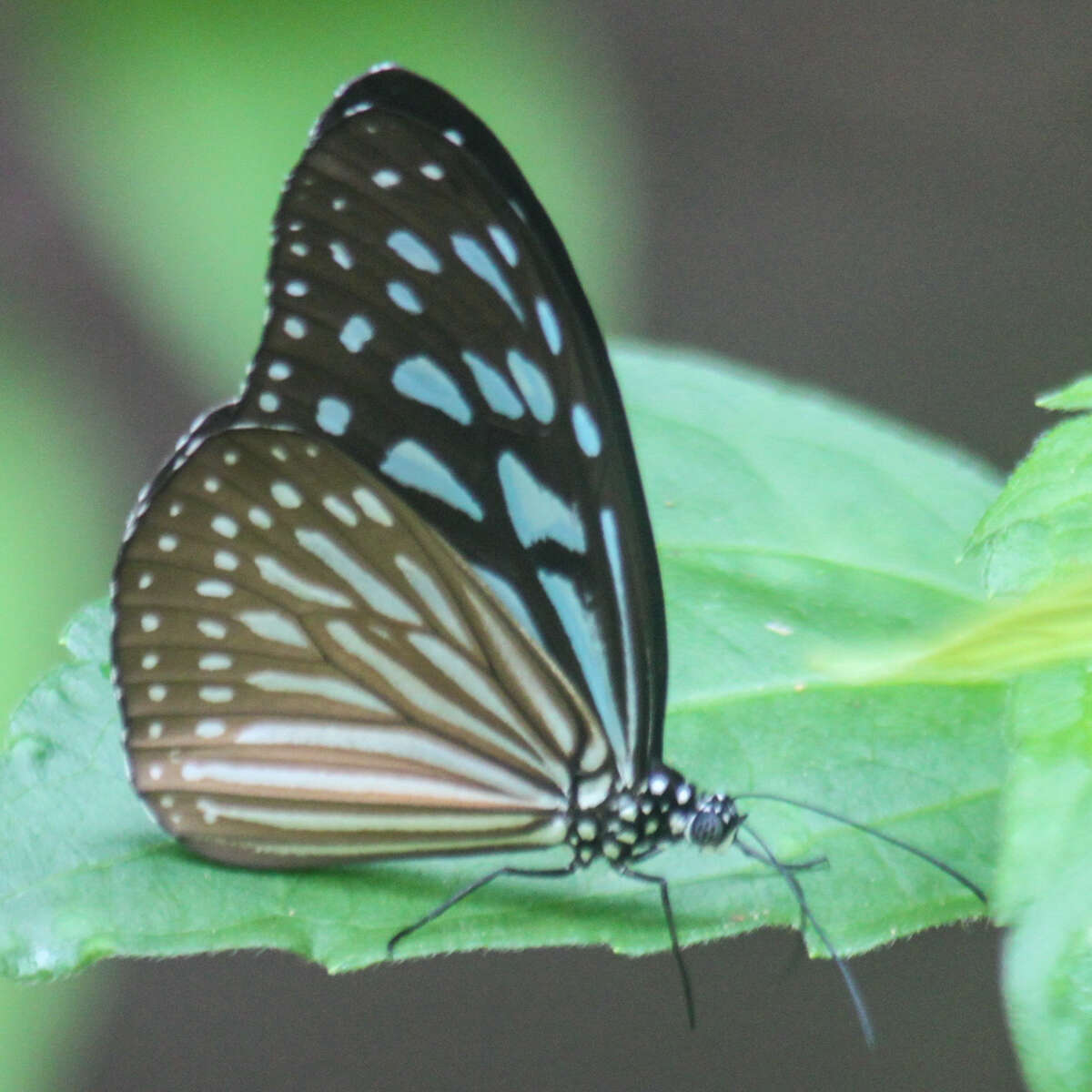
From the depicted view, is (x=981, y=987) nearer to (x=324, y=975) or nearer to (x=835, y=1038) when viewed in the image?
(x=835, y=1038)

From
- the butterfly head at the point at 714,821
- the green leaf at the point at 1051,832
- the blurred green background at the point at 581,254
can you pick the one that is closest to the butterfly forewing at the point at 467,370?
the butterfly head at the point at 714,821

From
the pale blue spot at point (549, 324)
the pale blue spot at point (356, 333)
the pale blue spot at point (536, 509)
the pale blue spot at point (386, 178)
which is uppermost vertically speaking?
the pale blue spot at point (386, 178)

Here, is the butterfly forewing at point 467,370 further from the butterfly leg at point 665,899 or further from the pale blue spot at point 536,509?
the butterfly leg at point 665,899

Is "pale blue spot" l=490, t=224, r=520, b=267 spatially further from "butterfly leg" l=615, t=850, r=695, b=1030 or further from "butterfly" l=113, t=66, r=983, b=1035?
"butterfly leg" l=615, t=850, r=695, b=1030

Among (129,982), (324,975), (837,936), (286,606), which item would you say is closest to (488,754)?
(286,606)

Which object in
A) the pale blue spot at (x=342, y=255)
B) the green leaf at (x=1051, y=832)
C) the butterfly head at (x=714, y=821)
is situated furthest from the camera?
the pale blue spot at (x=342, y=255)

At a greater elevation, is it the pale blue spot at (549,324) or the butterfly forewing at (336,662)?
the pale blue spot at (549,324)

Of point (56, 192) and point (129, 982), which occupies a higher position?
point (56, 192)
